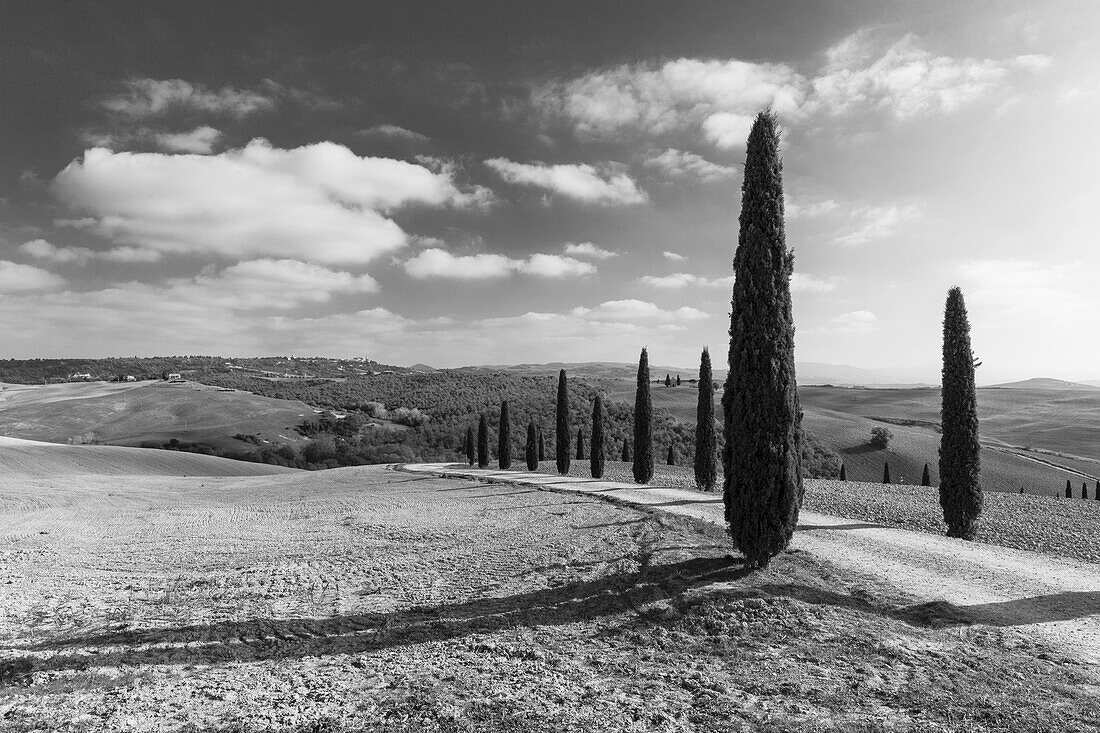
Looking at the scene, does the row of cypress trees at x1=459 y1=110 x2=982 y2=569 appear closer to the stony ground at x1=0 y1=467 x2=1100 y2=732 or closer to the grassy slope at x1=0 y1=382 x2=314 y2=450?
the stony ground at x1=0 y1=467 x2=1100 y2=732

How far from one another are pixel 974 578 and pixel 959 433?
10285mm

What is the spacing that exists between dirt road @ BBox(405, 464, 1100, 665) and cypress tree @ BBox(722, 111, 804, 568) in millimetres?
1940

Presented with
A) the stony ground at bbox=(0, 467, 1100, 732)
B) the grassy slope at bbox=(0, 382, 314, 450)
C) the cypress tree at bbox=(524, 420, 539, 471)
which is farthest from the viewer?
the grassy slope at bbox=(0, 382, 314, 450)

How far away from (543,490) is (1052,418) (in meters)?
109

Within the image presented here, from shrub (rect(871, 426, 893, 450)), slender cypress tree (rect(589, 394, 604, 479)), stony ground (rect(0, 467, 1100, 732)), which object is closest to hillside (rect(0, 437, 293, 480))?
stony ground (rect(0, 467, 1100, 732))

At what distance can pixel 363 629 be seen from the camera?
831 centimetres

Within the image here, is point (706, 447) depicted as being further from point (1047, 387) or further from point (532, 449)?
point (1047, 387)

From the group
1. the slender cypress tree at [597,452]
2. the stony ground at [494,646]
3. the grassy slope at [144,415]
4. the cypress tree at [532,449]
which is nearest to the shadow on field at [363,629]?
the stony ground at [494,646]

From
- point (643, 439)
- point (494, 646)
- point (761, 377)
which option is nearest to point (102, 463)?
point (643, 439)

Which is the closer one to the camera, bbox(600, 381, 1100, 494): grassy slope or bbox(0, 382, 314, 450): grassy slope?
bbox(600, 381, 1100, 494): grassy slope

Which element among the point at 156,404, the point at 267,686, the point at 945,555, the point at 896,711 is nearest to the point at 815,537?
the point at 945,555

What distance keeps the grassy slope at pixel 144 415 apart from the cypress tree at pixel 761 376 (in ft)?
213

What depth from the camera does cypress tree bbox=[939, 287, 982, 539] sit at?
696 inches

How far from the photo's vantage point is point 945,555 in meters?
12.3
